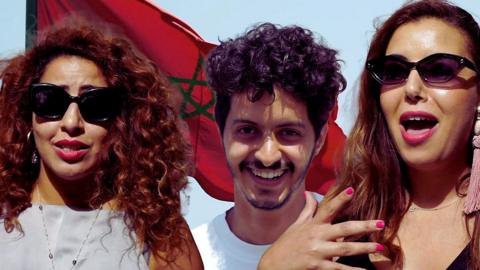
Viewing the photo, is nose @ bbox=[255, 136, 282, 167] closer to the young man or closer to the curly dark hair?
the young man

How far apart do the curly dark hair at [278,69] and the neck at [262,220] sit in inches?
16.9

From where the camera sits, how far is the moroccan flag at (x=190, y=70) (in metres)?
9.16

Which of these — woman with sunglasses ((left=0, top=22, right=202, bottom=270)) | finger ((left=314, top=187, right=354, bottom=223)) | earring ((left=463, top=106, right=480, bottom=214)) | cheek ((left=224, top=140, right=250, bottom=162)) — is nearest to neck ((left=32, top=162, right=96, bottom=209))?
woman with sunglasses ((left=0, top=22, right=202, bottom=270))

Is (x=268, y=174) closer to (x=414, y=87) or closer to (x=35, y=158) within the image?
(x=35, y=158)

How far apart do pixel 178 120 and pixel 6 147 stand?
85 cm

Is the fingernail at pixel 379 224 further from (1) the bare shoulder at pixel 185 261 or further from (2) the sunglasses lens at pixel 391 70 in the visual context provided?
(1) the bare shoulder at pixel 185 261

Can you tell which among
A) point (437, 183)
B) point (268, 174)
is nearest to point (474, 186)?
point (437, 183)

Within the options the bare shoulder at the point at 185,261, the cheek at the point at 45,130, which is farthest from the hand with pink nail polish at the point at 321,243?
the cheek at the point at 45,130

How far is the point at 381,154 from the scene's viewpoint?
3.73m

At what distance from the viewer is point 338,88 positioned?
5.55m

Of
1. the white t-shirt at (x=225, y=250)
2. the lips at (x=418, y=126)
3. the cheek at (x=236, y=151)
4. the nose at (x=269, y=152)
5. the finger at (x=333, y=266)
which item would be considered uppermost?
the lips at (x=418, y=126)

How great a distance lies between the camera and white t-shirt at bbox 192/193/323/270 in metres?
5.32

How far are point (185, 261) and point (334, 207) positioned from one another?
1.20 m

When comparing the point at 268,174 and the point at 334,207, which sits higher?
the point at 334,207
